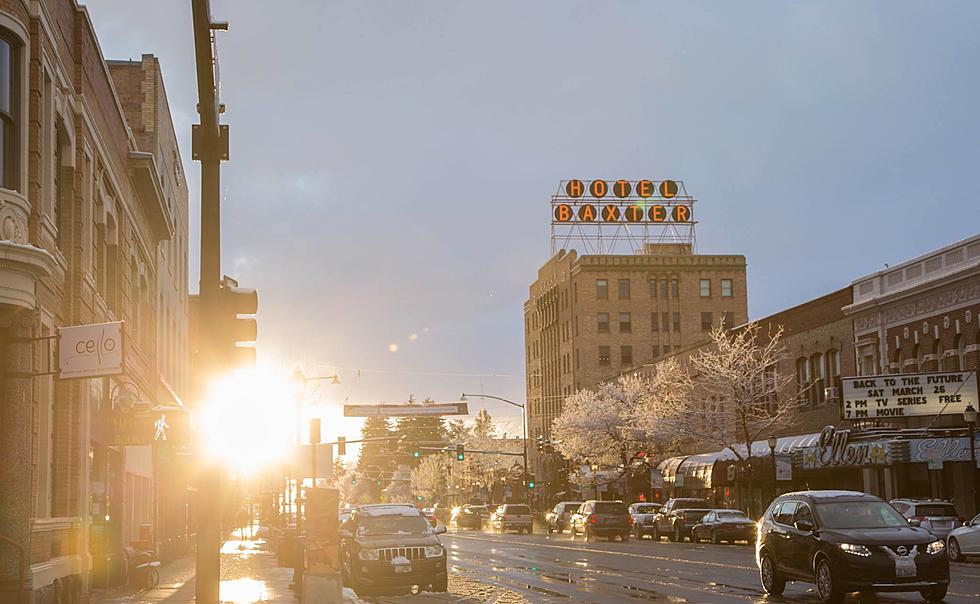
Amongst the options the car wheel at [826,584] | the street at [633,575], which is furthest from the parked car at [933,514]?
the car wheel at [826,584]

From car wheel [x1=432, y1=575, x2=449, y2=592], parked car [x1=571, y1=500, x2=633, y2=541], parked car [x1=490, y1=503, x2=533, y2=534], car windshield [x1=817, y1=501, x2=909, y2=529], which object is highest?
car windshield [x1=817, y1=501, x2=909, y2=529]

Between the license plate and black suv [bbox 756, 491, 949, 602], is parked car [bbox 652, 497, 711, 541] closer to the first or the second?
black suv [bbox 756, 491, 949, 602]

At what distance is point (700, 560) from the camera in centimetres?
3438

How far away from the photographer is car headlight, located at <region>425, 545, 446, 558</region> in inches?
955

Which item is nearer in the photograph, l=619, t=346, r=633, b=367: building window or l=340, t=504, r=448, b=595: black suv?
l=340, t=504, r=448, b=595: black suv

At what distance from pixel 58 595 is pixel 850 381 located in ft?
114

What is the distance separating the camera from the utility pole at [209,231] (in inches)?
393

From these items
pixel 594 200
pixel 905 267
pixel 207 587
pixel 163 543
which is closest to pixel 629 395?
pixel 594 200

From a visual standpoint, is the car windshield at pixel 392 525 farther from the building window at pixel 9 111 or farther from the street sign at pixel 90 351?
the building window at pixel 9 111

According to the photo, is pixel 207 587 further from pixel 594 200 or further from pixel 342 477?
pixel 342 477

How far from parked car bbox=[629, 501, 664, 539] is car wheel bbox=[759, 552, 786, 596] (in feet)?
120

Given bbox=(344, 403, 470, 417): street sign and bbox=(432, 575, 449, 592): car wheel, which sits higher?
bbox=(344, 403, 470, 417): street sign

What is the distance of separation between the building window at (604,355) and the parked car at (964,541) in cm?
7327

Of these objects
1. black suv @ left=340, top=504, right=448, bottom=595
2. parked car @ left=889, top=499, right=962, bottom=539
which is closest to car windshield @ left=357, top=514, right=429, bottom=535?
black suv @ left=340, top=504, right=448, bottom=595
